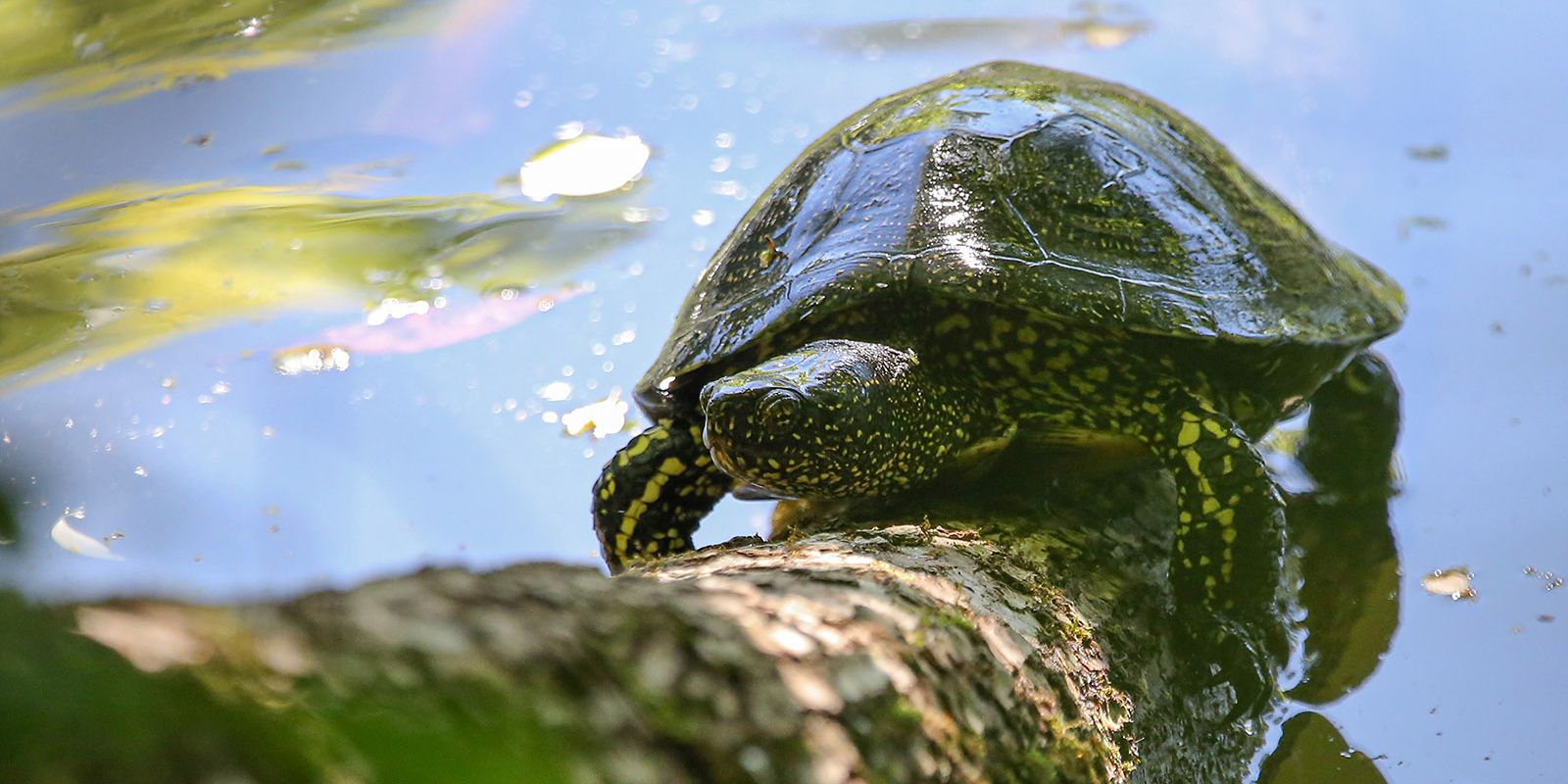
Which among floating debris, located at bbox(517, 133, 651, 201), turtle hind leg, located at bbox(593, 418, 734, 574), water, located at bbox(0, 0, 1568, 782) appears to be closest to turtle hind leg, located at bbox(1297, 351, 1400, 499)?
water, located at bbox(0, 0, 1568, 782)

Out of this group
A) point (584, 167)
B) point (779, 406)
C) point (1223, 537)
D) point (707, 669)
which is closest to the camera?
point (707, 669)

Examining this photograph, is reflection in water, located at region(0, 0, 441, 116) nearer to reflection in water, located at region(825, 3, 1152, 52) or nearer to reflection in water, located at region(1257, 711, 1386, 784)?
reflection in water, located at region(825, 3, 1152, 52)

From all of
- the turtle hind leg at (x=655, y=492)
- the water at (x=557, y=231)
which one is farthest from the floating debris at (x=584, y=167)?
the turtle hind leg at (x=655, y=492)

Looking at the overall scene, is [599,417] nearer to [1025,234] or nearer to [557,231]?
[557,231]

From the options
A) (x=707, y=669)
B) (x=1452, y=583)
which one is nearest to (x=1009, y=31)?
(x=1452, y=583)

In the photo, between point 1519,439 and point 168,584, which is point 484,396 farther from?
point 168,584

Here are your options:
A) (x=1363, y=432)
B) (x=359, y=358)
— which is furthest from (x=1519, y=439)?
(x=359, y=358)
